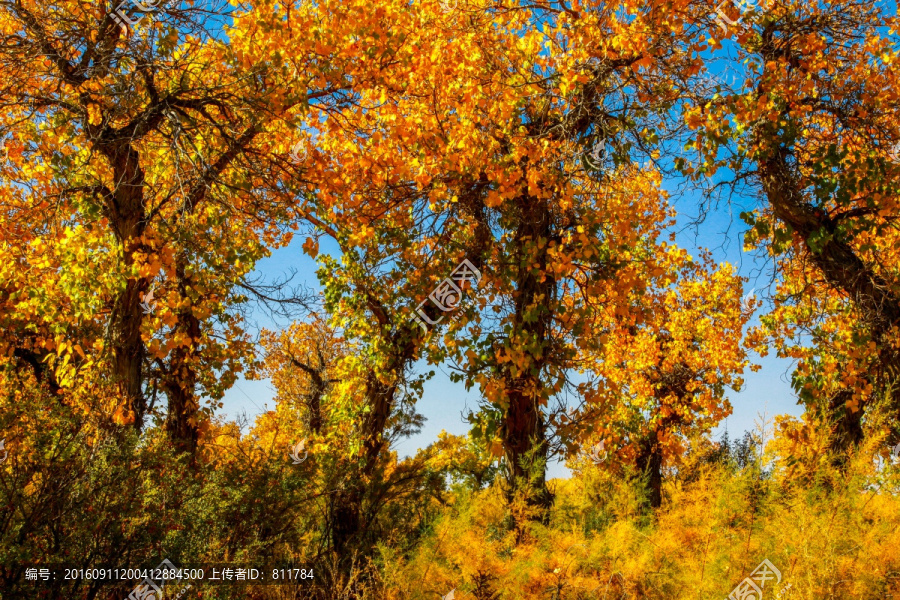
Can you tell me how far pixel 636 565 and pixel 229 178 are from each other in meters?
8.30

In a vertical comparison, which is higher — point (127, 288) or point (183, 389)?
point (127, 288)

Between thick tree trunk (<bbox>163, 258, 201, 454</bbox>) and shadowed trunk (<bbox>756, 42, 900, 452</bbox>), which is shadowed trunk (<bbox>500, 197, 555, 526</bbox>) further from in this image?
thick tree trunk (<bbox>163, 258, 201, 454</bbox>)

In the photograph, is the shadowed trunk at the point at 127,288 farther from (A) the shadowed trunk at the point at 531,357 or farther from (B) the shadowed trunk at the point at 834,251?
(B) the shadowed trunk at the point at 834,251

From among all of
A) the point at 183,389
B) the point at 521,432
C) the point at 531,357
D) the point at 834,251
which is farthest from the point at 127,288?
the point at 834,251

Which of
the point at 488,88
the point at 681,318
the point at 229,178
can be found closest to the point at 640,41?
the point at 488,88

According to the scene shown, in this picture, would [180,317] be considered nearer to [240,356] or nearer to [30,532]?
[240,356]

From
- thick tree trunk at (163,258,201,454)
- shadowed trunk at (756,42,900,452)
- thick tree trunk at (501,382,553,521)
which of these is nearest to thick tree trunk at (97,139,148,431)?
thick tree trunk at (163,258,201,454)

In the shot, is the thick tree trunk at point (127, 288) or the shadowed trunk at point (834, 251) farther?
the shadowed trunk at point (834, 251)

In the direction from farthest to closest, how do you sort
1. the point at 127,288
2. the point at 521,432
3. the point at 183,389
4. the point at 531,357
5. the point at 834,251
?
the point at 183,389 < the point at 834,251 < the point at 127,288 < the point at 521,432 < the point at 531,357

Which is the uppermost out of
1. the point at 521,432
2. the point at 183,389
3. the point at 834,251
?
the point at 183,389

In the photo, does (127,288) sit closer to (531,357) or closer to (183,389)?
(183,389)

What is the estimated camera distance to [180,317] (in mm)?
11680

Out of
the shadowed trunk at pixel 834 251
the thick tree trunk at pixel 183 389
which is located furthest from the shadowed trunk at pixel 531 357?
the thick tree trunk at pixel 183 389

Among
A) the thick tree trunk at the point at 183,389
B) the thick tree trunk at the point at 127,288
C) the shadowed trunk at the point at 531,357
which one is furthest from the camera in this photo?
the thick tree trunk at the point at 183,389
